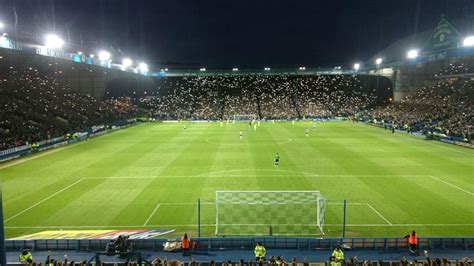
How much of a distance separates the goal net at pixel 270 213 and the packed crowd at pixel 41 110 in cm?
2800

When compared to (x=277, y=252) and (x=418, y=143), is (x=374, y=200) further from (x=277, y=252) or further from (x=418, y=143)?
(x=418, y=143)

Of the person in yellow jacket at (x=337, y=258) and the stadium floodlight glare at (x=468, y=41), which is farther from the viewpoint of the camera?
the stadium floodlight glare at (x=468, y=41)

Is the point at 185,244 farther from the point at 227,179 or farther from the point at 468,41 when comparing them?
the point at 468,41

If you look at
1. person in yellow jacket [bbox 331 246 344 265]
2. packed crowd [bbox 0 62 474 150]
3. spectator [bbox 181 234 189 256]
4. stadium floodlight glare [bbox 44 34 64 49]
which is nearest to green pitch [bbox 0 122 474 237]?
spectator [bbox 181 234 189 256]

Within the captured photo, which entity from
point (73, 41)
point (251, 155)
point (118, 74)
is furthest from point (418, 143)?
point (118, 74)

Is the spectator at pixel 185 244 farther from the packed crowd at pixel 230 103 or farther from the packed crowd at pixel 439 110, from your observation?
the packed crowd at pixel 439 110

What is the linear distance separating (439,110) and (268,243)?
177ft

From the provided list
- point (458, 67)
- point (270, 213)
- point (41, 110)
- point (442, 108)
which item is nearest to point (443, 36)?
point (458, 67)

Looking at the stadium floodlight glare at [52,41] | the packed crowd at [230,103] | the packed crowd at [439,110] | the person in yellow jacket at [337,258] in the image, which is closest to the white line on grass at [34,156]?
the packed crowd at [230,103]

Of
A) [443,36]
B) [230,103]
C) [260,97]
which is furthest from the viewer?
[260,97]

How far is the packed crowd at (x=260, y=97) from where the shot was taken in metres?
96.8

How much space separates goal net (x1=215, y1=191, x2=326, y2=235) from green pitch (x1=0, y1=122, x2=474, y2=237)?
0.36 ft

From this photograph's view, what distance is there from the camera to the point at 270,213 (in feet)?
70.8

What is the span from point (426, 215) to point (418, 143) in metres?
28.8
